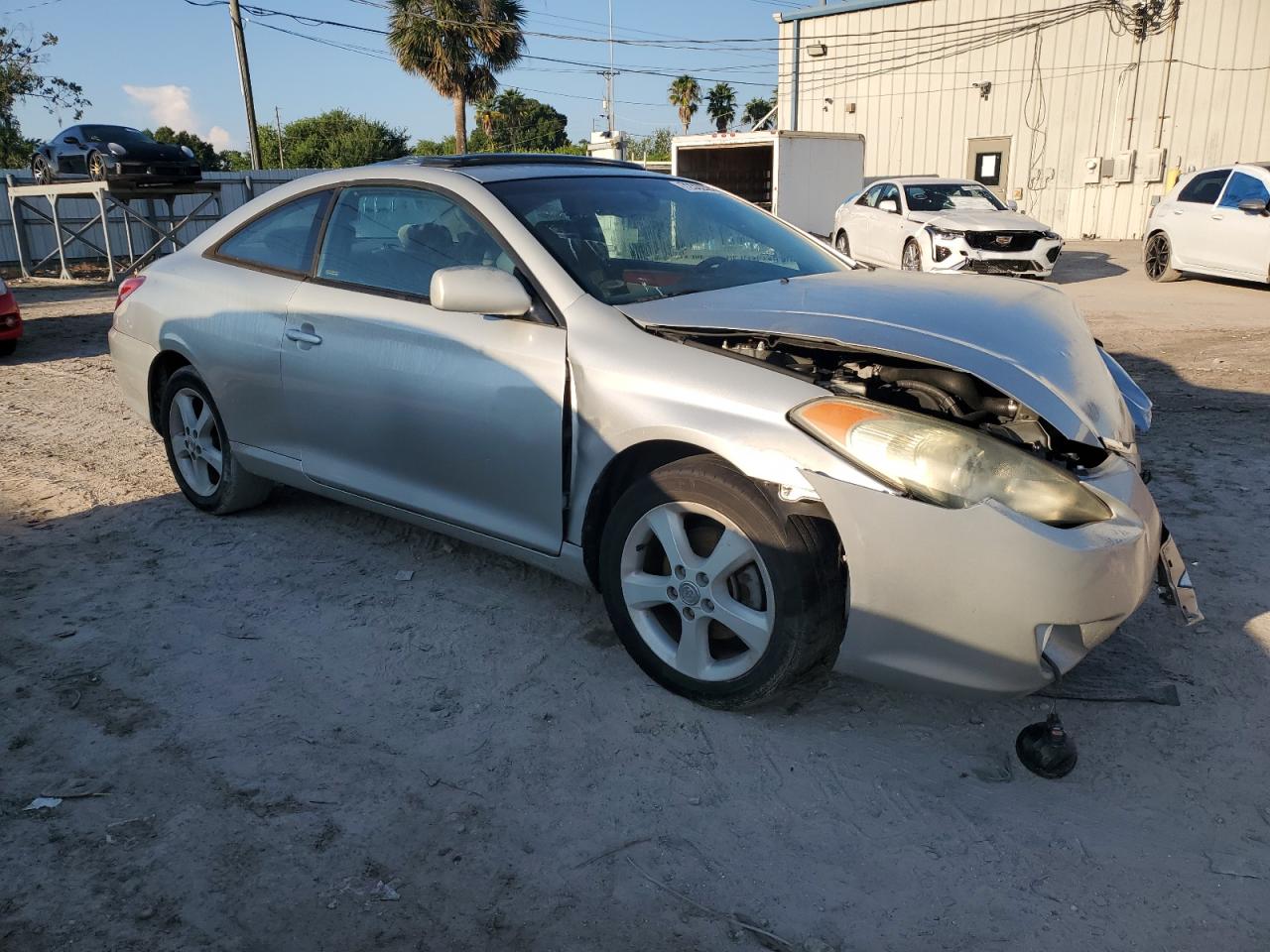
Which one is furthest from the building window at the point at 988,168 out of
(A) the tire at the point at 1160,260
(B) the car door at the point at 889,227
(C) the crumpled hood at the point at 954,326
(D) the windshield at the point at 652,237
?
(C) the crumpled hood at the point at 954,326

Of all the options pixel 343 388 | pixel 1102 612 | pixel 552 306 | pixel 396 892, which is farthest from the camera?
pixel 343 388

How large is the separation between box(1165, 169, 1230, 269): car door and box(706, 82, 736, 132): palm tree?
49988 millimetres

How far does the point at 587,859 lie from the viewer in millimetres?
2387

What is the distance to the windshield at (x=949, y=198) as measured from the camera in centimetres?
1503

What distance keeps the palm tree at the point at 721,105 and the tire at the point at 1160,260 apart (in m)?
49.4

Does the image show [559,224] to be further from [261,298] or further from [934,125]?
[934,125]

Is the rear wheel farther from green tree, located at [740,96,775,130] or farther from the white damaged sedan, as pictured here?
green tree, located at [740,96,775,130]

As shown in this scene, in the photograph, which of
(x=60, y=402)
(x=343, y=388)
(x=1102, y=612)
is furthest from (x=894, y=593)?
(x=60, y=402)

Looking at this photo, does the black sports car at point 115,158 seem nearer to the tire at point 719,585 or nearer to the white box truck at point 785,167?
the white box truck at point 785,167

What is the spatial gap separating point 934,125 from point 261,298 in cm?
2656

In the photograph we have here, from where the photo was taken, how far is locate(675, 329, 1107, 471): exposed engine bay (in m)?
2.72

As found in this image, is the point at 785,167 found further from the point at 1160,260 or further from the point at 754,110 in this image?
the point at 754,110

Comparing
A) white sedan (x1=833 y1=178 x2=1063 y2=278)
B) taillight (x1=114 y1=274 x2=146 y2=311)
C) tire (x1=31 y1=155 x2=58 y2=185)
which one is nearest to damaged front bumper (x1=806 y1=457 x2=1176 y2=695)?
taillight (x1=114 y1=274 x2=146 y2=311)

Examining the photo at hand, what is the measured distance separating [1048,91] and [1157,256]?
1271 cm
